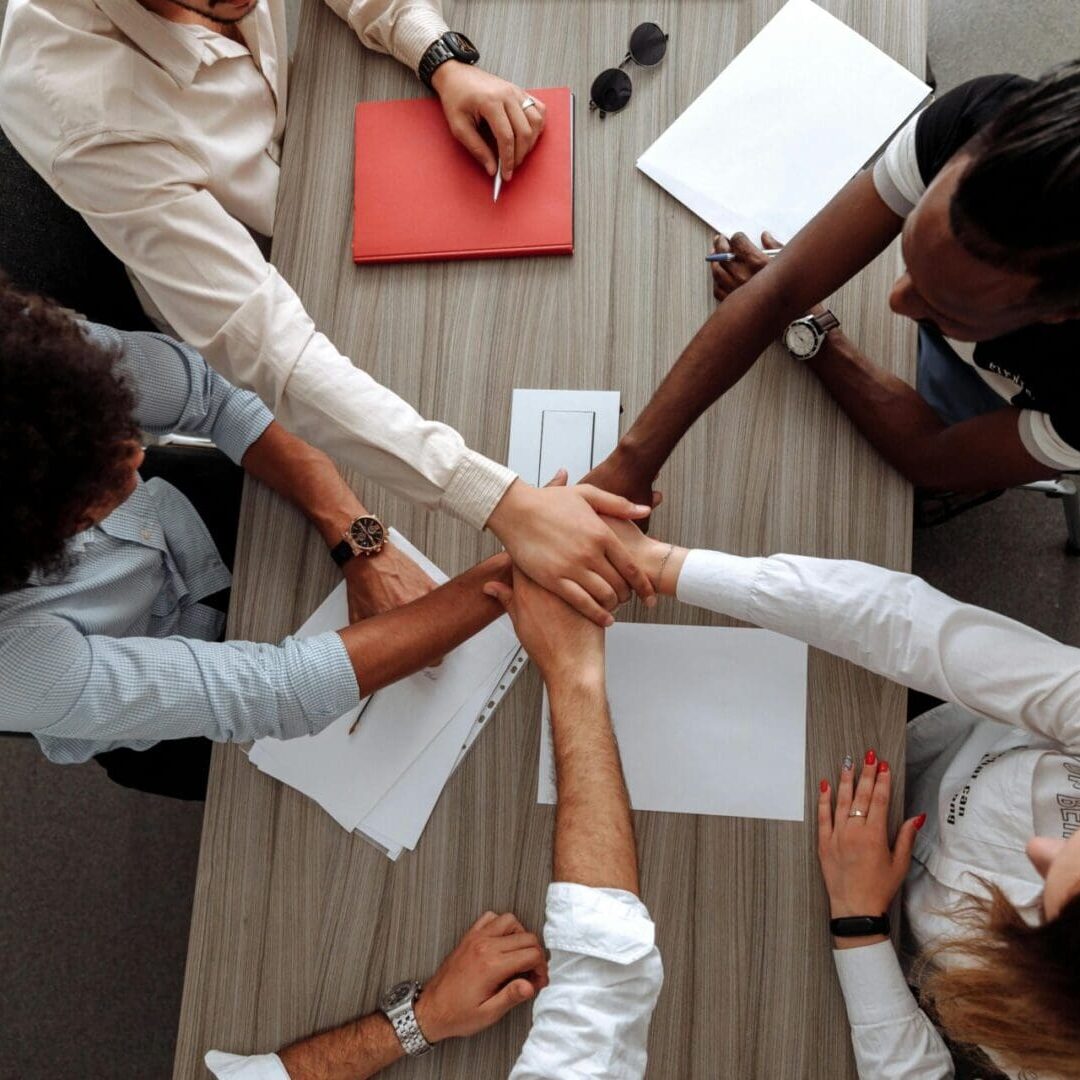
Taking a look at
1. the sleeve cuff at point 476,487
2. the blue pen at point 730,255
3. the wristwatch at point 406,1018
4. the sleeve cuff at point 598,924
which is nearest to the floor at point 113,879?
the blue pen at point 730,255

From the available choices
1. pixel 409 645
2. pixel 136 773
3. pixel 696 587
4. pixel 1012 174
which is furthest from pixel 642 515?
pixel 136 773

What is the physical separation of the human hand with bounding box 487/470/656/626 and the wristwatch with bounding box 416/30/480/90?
62cm

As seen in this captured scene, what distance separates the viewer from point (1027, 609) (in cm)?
191

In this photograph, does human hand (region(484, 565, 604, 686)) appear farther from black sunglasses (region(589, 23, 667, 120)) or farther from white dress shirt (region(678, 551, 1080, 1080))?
black sunglasses (region(589, 23, 667, 120))

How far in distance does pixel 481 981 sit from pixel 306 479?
671 mm

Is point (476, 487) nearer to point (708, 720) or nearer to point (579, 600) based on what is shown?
point (579, 600)

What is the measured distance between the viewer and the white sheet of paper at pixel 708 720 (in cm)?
110

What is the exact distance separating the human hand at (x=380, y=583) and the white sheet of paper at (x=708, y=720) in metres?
0.24

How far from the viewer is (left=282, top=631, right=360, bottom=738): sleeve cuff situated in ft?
3.51

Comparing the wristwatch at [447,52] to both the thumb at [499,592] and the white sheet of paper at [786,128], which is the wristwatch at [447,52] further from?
the thumb at [499,592]

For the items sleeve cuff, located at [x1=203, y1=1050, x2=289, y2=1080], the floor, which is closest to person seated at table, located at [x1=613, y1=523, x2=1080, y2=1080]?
sleeve cuff, located at [x1=203, y1=1050, x2=289, y2=1080]

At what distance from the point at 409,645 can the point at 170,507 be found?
0.51 metres

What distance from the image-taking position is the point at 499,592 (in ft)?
3.69

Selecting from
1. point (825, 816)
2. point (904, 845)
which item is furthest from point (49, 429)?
point (904, 845)
